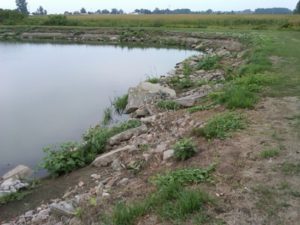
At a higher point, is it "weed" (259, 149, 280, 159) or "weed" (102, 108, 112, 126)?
"weed" (259, 149, 280, 159)

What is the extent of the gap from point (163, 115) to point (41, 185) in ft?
12.2

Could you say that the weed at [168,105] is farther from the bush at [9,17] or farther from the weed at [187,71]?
the bush at [9,17]

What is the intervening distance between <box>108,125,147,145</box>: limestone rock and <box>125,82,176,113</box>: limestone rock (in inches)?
139

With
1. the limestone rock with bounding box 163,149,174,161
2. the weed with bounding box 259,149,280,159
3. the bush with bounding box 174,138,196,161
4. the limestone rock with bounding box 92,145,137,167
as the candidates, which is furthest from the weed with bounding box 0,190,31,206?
the weed with bounding box 259,149,280,159

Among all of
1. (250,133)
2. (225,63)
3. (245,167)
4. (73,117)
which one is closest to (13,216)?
(245,167)

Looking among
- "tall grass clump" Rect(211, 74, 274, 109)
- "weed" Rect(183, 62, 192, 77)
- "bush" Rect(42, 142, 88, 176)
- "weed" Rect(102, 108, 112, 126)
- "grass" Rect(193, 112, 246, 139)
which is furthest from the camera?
"weed" Rect(183, 62, 192, 77)

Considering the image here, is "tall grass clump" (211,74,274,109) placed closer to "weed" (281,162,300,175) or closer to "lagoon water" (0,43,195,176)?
"weed" (281,162,300,175)

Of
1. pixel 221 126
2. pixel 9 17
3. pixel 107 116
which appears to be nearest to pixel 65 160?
pixel 221 126

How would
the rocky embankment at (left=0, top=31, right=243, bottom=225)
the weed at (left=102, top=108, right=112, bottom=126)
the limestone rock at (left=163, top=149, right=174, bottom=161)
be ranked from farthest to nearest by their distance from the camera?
the weed at (left=102, top=108, right=112, bottom=126) < the limestone rock at (left=163, top=149, right=174, bottom=161) < the rocky embankment at (left=0, top=31, right=243, bottom=225)

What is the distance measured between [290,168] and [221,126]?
6.86 ft

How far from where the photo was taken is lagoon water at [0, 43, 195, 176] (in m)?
11.6

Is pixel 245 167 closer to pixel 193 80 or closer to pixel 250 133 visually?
pixel 250 133

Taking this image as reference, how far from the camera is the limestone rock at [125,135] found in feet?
31.8

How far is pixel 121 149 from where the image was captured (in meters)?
8.55
